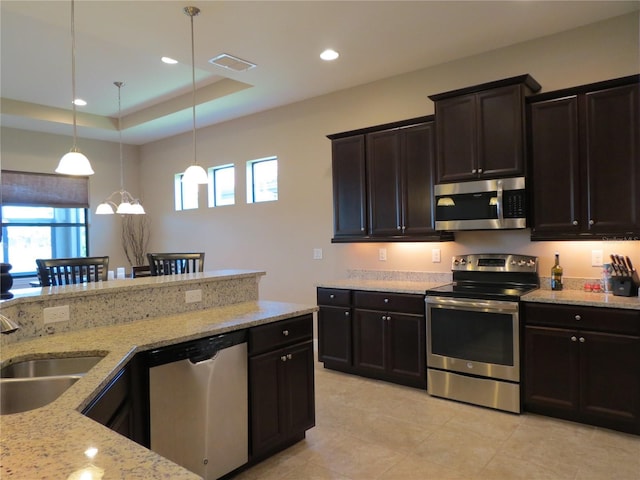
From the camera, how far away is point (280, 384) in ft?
8.52

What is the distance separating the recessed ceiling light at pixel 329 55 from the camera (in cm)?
371

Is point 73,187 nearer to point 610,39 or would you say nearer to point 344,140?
point 344,140

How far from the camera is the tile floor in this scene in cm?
243

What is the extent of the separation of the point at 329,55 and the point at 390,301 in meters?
2.22

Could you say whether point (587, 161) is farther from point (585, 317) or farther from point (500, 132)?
point (585, 317)

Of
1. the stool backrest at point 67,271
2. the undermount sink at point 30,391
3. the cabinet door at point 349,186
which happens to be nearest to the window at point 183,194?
the cabinet door at point 349,186

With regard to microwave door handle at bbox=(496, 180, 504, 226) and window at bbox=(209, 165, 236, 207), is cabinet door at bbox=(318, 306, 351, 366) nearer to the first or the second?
microwave door handle at bbox=(496, 180, 504, 226)

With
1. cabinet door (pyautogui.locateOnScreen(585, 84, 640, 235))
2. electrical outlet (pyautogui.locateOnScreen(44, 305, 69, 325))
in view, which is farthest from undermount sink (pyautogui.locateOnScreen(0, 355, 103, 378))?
cabinet door (pyautogui.locateOnScreen(585, 84, 640, 235))

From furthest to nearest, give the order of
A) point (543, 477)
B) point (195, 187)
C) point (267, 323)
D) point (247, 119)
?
point (195, 187) < point (247, 119) < point (267, 323) < point (543, 477)

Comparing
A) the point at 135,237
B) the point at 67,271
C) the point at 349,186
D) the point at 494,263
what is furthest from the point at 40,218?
the point at 494,263

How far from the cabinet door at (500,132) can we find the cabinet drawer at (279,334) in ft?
6.22

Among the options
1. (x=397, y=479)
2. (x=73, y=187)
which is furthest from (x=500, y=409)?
(x=73, y=187)

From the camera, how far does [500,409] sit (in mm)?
3221

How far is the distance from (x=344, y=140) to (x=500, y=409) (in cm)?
276
